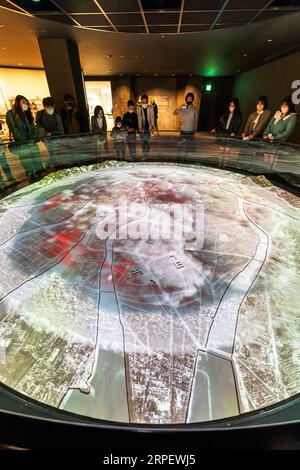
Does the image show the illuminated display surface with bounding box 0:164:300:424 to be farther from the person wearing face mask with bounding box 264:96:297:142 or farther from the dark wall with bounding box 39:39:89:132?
the dark wall with bounding box 39:39:89:132

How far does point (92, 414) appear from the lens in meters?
1.00

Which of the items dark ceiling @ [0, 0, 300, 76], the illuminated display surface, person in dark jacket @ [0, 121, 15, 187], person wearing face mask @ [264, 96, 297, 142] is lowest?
the illuminated display surface

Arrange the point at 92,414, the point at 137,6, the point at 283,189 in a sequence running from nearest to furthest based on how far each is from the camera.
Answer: the point at 92,414
the point at 283,189
the point at 137,6

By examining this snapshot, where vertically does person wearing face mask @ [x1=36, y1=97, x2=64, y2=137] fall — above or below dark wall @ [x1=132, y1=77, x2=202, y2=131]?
Answer: below

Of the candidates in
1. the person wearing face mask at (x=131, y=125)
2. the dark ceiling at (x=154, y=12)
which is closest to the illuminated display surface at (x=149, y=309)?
the person wearing face mask at (x=131, y=125)

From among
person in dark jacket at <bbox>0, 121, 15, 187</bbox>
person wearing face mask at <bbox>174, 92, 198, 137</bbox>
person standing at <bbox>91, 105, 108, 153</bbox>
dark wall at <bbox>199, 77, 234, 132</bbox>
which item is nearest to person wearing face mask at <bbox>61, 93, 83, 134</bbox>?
person standing at <bbox>91, 105, 108, 153</bbox>

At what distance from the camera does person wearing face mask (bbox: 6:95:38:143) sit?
3377mm

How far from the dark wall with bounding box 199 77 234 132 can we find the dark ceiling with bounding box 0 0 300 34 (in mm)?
7392

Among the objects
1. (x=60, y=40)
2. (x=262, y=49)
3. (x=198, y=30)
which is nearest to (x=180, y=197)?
(x=198, y=30)

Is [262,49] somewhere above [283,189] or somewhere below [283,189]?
above

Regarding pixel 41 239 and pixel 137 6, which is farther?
pixel 137 6

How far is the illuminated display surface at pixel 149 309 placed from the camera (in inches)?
42.8

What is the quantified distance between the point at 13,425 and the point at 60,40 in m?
6.61
